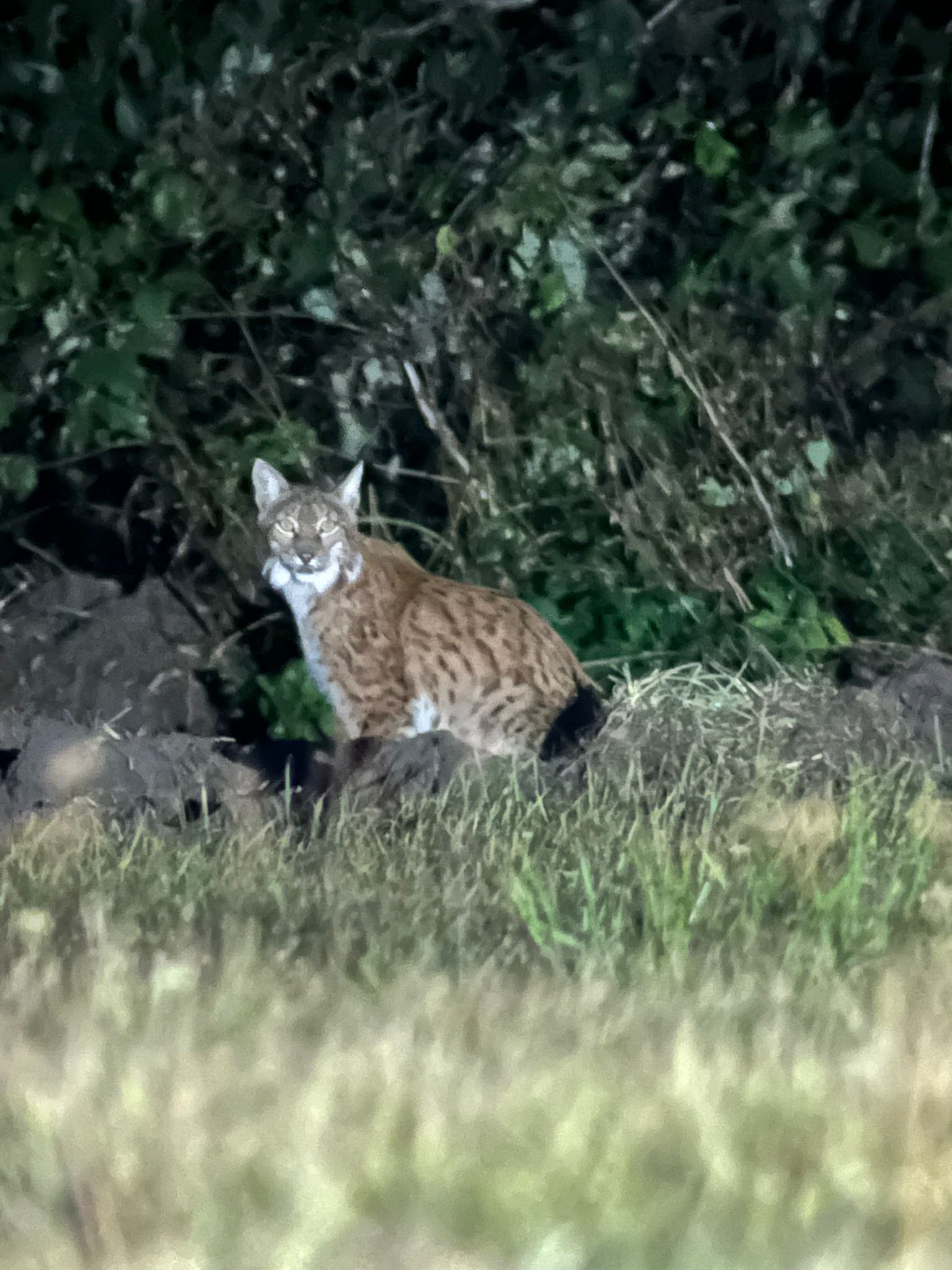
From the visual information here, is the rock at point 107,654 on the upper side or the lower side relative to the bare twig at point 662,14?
lower

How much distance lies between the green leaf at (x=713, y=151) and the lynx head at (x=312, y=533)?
65.2 inches

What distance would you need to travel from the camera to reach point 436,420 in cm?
684

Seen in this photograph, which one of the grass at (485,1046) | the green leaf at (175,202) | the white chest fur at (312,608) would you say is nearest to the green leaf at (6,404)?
the green leaf at (175,202)

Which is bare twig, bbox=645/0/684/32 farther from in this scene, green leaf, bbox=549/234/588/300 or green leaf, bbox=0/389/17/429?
green leaf, bbox=0/389/17/429

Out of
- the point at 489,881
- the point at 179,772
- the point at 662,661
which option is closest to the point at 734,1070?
the point at 489,881

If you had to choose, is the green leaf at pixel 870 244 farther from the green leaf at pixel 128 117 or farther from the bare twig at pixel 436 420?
the green leaf at pixel 128 117

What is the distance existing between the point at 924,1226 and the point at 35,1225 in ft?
3.60

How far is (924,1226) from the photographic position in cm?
232

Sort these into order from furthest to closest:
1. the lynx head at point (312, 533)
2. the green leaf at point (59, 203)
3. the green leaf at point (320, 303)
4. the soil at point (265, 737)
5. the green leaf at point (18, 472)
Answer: the green leaf at point (320, 303) < the green leaf at point (18, 472) < the green leaf at point (59, 203) < the lynx head at point (312, 533) < the soil at point (265, 737)

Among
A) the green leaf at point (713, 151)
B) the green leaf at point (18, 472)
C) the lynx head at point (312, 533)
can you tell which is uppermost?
the green leaf at point (713, 151)

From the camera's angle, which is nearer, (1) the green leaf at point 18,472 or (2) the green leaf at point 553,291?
(1) the green leaf at point 18,472

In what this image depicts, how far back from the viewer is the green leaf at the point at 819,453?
671cm

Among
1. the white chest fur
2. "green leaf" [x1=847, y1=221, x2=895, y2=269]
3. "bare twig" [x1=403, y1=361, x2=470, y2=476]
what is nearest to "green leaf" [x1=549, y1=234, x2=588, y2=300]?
"bare twig" [x1=403, y1=361, x2=470, y2=476]

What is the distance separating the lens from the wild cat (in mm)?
5867
